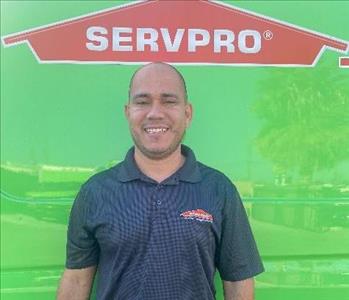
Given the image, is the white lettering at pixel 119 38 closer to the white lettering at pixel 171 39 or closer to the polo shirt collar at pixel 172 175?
the white lettering at pixel 171 39

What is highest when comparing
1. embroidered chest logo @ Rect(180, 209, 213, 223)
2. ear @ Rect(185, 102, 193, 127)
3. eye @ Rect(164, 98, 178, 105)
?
eye @ Rect(164, 98, 178, 105)

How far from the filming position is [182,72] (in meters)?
1.84

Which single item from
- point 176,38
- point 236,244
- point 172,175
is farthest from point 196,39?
point 236,244

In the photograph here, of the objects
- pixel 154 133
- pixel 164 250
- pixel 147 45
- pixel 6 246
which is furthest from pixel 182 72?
pixel 6 246

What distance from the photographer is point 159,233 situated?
1621 mm

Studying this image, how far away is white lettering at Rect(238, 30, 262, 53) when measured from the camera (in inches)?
72.6

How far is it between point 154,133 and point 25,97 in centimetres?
51

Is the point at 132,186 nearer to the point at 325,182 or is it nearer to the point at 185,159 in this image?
the point at 185,159

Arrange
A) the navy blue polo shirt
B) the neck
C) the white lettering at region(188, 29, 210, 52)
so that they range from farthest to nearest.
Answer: the white lettering at region(188, 29, 210, 52) → the neck → the navy blue polo shirt

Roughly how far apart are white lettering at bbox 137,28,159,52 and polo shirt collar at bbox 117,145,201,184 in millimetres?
408

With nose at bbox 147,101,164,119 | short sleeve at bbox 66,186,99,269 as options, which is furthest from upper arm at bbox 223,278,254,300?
nose at bbox 147,101,164,119

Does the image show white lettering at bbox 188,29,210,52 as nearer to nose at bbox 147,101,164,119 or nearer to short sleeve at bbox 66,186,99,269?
nose at bbox 147,101,164,119

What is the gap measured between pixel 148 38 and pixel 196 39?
0.18m

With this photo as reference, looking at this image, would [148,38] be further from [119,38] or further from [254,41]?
[254,41]
